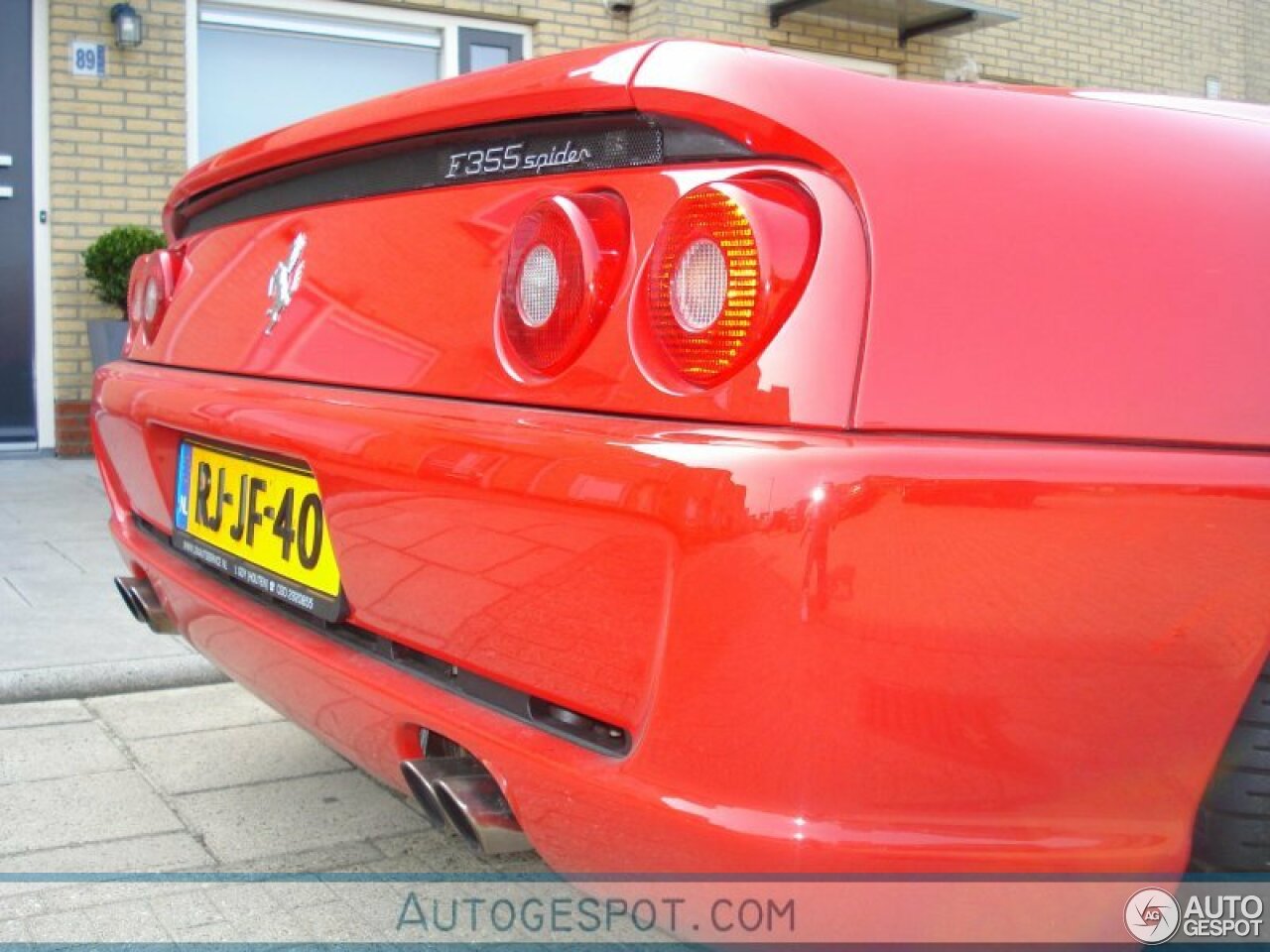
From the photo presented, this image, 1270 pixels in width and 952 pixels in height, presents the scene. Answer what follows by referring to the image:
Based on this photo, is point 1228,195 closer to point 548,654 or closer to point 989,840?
point 989,840

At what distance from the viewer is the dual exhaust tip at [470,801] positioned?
1.59 m

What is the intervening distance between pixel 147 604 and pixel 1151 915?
1.84 meters

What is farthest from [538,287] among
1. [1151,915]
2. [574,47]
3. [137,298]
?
[574,47]

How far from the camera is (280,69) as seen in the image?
25.9 ft

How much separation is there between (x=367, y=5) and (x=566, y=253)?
711 cm

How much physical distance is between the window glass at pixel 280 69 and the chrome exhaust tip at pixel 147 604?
18.7ft

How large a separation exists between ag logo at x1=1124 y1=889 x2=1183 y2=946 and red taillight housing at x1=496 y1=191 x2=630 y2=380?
83cm

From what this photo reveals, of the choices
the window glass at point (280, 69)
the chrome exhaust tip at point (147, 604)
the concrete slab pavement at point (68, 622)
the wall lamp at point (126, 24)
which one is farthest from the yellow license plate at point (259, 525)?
the window glass at point (280, 69)

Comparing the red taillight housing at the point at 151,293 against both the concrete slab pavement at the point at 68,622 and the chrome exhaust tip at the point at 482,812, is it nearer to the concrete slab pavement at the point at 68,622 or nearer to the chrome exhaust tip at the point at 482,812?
the concrete slab pavement at the point at 68,622

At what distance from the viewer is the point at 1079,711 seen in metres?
1.36

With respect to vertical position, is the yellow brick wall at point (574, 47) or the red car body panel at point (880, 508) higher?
the yellow brick wall at point (574, 47)

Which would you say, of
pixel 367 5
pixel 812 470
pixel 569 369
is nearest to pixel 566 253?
pixel 569 369

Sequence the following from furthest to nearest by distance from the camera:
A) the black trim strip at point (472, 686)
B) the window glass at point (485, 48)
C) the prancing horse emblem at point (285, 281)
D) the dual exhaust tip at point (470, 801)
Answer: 1. the window glass at point (485, 48)
2. the prancing horse emblem at point (285, 281)
3. the dual exhaust tip at point (470, 801)
4. the black trim strip at point (472, 686)

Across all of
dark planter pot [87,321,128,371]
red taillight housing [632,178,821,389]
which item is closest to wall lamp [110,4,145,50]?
dark planter pot [87,321,128,371]
